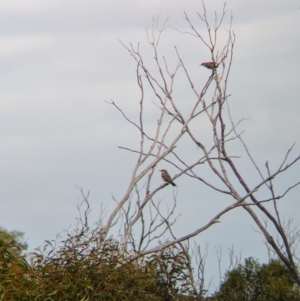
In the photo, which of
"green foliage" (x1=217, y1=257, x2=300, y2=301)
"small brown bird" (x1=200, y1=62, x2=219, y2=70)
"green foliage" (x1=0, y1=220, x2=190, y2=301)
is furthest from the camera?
"green foliage" (x1=217, y1=257, x2=300, y2=301)

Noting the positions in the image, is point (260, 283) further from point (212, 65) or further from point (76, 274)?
point (76, 274)

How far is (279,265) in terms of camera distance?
12.4m

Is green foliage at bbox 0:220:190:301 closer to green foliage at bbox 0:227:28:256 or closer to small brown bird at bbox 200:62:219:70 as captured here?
green foliage at bbox 0:227:28:256

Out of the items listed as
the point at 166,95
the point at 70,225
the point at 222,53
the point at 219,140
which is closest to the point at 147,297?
the point at 70,225

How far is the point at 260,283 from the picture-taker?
12344mm

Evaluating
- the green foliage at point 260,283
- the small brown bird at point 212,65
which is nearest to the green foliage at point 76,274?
the small brown bird at point 212,65

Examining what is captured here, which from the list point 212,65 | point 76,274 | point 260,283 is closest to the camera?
point 76,274

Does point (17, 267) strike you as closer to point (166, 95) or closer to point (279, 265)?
point (166, 95)

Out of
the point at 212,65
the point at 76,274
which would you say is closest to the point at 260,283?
the point at 212,65

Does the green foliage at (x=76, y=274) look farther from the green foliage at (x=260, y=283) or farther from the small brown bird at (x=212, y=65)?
the green foliage at (x=260, y=283)

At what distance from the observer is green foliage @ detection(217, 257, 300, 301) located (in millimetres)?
11914

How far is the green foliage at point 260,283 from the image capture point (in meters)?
11.9

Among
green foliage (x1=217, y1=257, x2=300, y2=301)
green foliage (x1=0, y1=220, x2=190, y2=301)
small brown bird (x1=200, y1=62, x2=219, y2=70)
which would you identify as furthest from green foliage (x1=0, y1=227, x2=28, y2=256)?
green foliage (x1=217, y1=257, x2=300, y2=301)

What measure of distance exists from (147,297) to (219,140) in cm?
335
